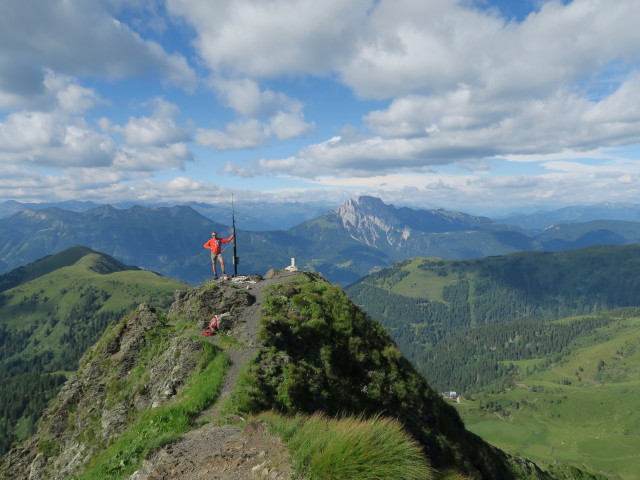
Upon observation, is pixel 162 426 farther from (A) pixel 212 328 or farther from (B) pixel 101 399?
(B) pixel 101 399

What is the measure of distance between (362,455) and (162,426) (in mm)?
12555

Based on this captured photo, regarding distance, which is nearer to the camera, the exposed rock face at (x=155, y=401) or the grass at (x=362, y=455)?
the grass at (x=362, y=455)

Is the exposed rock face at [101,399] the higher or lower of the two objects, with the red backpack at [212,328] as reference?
lower

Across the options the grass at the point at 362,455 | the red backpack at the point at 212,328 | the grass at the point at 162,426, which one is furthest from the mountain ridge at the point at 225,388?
the grass at the point at 362,455

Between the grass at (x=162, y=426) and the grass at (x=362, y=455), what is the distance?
769 cm

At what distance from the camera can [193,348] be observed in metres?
25.8

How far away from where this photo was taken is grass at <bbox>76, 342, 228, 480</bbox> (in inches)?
559

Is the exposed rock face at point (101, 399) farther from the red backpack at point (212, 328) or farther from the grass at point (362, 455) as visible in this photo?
the grass at point (362, 455)

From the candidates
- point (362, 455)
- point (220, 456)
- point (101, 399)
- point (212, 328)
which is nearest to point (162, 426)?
point (220, 456)

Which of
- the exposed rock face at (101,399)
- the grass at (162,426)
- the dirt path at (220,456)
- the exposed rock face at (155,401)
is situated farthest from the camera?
the exposed rock face at (101,399)

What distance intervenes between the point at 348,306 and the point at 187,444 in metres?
19.8

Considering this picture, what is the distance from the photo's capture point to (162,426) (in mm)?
17297

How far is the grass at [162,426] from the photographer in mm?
14188

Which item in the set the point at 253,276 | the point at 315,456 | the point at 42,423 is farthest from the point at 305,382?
the point at 42,423
